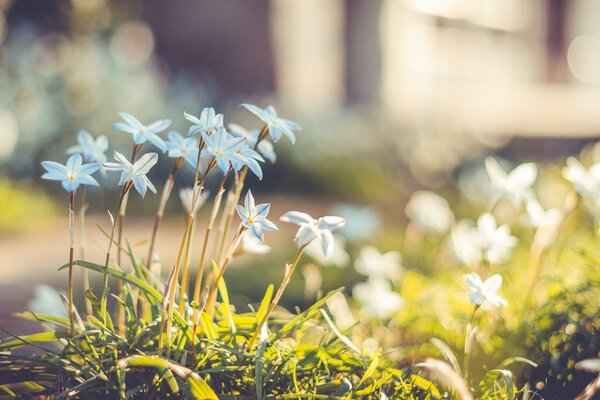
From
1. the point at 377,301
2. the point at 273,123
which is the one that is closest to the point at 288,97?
the point at 377,301

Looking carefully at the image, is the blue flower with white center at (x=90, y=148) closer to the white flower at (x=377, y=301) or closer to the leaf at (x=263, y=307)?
the leaf at (x=263, y=307)

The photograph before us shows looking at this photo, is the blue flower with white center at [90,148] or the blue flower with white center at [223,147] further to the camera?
the blue flower with white center at [90,148]

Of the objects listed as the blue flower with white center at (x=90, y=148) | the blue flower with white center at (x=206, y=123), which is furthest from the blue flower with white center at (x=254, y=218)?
the blue flower with white center at (x=90, y=148)

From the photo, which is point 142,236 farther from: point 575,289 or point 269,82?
point 269,82

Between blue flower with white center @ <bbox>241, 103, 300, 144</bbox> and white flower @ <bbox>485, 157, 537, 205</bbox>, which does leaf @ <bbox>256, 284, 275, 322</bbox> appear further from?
white flower @ <bbox>485, 157, 537, 205</bbox>

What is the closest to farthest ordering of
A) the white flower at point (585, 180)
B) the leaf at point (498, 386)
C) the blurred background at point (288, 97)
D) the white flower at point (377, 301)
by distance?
1. the leaf at point (498, 386)
2. the white flower at point (585, 180)
3. the white flower at point (377, 301)
4. the blurred background at point (288, 97)

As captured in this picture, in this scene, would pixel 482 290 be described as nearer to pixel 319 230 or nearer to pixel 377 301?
pixel 319 230
